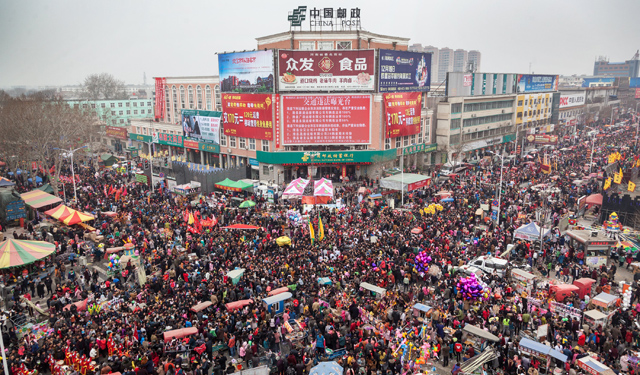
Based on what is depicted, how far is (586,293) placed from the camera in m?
20.4

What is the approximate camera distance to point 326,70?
4656 centimetres

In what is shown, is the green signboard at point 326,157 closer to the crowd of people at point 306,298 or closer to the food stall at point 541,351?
the crowd of people at point 306,298

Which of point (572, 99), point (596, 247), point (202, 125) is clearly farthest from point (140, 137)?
point (572, 99)

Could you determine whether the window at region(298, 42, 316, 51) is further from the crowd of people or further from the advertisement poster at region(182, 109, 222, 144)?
the crowd of people

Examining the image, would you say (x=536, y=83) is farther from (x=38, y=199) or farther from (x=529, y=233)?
(x=38, y=199)

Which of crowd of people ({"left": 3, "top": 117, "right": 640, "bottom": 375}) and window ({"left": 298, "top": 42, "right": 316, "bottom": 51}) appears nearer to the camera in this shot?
crowd of people ({"left": 3, "top": 117, "right": 640, "bottom": 375})

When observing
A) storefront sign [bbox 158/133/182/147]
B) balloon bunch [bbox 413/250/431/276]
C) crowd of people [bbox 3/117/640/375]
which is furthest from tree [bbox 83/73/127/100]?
balloon bunch [bbox 413/250/431/276]

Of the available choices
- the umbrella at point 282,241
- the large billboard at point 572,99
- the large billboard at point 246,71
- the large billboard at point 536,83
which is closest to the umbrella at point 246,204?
the umbrella at point 282,241

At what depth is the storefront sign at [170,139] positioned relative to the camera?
6222 centimetres

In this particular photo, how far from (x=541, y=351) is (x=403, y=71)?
39654mm

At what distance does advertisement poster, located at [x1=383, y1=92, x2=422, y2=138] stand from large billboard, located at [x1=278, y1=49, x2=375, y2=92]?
2.99 m

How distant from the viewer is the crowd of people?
15820 mm

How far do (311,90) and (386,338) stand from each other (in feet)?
113

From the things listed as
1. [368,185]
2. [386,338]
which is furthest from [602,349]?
[368,185]
